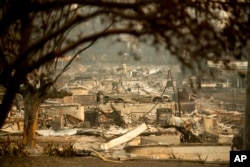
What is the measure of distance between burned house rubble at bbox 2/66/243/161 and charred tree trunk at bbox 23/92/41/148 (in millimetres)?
2836

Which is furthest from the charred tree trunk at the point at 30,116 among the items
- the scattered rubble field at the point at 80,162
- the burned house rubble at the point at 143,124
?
the burned house rubble at the point at 143,124

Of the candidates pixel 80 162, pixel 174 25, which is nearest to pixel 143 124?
pixel 80 162

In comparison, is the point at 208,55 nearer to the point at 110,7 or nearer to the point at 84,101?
the point at 110,7

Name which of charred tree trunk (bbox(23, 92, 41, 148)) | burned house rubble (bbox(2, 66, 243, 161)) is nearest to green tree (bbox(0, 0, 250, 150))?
burned house rubble (bbox(2, 66, 243, 161))

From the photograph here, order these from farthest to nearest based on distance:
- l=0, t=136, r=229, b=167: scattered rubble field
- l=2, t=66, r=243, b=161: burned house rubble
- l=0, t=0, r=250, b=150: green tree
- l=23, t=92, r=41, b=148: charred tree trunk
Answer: l=2, t=66, r=243, b=161: burned house rubble, l=23, t=92, r=41, b=148: charred tree trunk, l=0, t=136, r=229, b=167: scattered rubble field, l=0, t=0, r=250, b=150: green tree

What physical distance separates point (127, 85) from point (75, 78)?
27.0ft

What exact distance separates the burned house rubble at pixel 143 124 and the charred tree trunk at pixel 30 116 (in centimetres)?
284

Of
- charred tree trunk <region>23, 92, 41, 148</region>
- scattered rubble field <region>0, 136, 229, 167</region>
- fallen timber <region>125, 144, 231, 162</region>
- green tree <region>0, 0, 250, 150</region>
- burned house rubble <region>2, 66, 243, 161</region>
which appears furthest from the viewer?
burned house rubble <region>2, 66, 243, 161</region>

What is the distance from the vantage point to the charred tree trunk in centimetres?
1227

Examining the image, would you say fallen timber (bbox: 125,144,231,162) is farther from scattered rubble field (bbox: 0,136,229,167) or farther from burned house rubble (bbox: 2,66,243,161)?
scattered rubble field (bbox: 0,136,229,167)

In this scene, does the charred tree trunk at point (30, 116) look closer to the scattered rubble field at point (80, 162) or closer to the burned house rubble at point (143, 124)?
the scattered rubble field at point (80, 162)

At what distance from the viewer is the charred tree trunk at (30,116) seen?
12266 millimetres

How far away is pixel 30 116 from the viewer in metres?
12.5

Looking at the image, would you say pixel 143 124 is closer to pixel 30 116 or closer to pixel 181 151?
pixel 181 151
